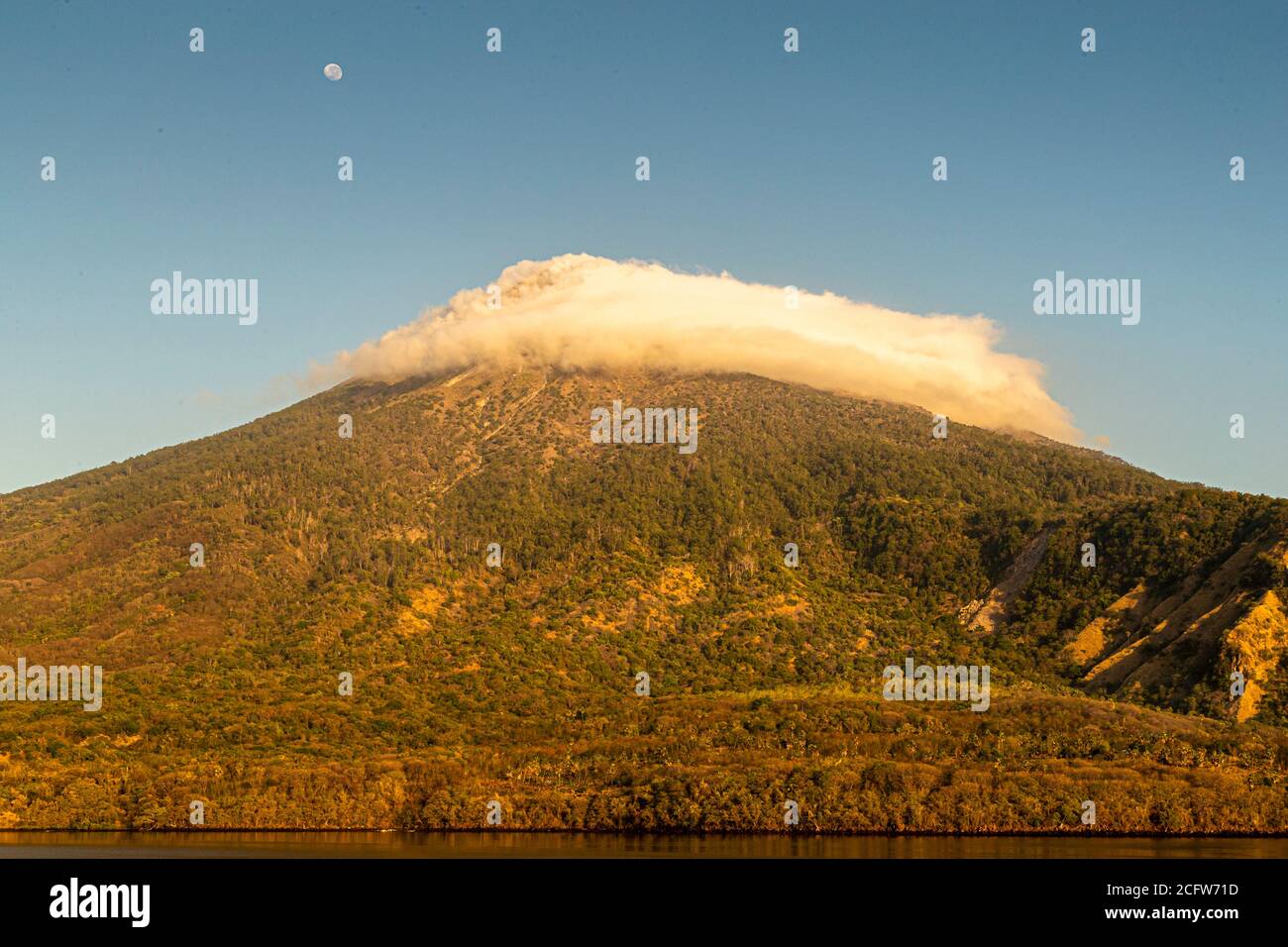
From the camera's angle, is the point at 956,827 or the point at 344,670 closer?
the point at 956,827

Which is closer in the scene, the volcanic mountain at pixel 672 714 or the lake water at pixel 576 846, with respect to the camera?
the lake water at pixel 576 846

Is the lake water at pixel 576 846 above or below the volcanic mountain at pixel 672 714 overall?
below

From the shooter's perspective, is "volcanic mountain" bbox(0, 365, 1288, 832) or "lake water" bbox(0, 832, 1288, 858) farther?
"volcanic mountain" bbox(0, 365, 1288, 832)

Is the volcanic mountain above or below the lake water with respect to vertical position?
above

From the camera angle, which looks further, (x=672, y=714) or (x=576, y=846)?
(x=672, y=714)

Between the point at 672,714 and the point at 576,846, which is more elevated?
the point at 672,714
